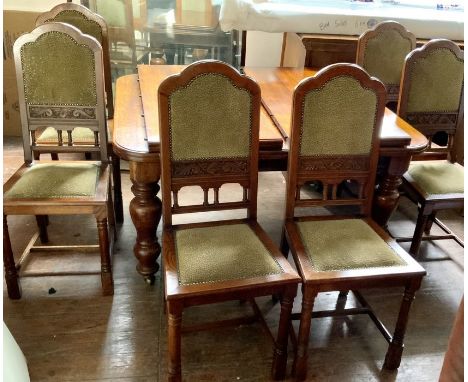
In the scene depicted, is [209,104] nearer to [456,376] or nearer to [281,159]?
[281,159]

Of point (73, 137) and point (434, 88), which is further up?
point (434, 88)

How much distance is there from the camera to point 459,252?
2.48 meters

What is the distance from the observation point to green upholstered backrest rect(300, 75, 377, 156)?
1.63 metres

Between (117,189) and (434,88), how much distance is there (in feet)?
5.75

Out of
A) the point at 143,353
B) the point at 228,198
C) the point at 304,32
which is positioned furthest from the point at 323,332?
the point at 304,32

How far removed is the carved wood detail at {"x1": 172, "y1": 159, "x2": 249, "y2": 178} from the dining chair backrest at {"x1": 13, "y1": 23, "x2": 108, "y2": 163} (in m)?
0.63

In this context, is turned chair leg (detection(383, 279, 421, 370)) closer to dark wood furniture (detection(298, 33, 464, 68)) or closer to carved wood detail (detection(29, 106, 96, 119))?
carved wood detail (detection(29, 106, 96, 119))

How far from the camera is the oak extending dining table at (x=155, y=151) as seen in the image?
1776 millimetres

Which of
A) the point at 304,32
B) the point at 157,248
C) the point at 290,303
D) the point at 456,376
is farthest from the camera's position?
the point at 304,32

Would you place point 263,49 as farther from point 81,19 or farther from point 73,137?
point 73,137

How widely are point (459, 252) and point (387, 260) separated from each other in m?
1.16

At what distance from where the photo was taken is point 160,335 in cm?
184

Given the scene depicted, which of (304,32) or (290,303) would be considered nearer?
(290,303)

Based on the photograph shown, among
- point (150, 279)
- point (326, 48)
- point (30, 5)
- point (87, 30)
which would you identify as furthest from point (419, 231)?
point (30, 5)
